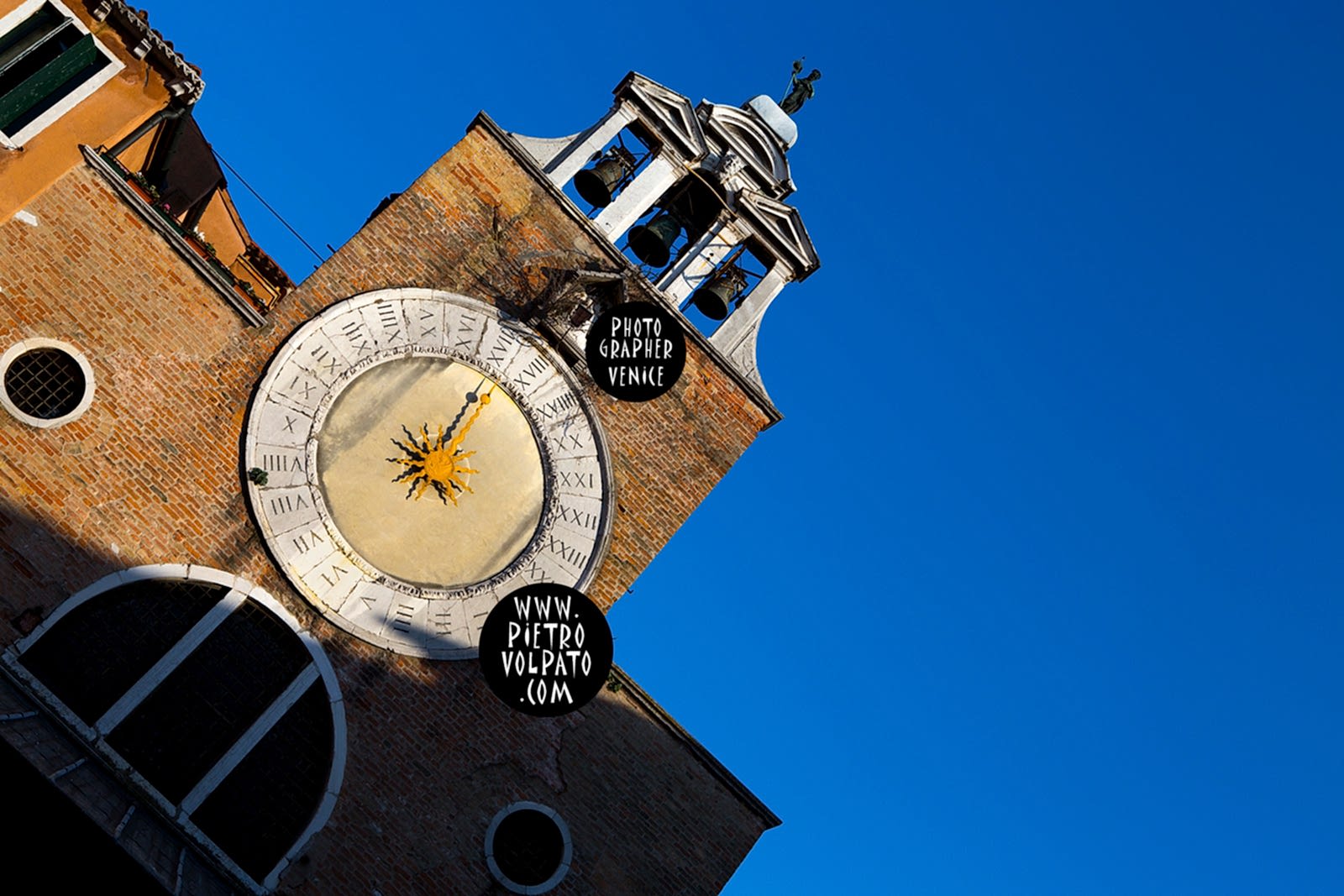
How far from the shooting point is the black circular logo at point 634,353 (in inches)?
646

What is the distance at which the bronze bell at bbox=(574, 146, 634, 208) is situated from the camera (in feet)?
58.7

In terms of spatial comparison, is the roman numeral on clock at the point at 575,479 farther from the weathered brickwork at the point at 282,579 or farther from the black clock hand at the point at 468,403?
the black clock hand at the point at 468,403

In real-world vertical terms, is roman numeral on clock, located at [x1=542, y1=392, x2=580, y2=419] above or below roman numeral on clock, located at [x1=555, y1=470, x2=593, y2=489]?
above

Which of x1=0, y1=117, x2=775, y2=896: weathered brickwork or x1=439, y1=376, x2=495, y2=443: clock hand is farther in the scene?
x1=439, y1=376, x2=495, y2=443: clock hand

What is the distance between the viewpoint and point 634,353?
16.5m

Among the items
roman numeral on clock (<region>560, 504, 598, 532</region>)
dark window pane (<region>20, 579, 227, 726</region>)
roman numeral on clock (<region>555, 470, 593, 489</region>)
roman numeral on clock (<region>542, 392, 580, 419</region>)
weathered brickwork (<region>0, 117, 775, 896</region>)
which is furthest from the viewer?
roman numeral on clock (<region>542, 392, 580, 419</region>)

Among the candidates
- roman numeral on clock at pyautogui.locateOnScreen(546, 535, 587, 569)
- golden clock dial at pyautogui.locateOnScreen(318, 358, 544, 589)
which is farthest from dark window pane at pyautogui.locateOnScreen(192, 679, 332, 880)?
roman numeral on clock at pyautogui.locateOnScreen(546, 535, 587, 569)

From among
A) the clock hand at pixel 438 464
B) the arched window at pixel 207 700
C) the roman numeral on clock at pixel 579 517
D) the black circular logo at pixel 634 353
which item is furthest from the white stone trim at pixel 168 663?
the black circular logo at pixel 634 353

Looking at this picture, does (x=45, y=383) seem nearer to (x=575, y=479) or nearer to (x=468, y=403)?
(x=468, y=403)

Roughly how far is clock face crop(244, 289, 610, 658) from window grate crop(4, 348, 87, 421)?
1.88 meters

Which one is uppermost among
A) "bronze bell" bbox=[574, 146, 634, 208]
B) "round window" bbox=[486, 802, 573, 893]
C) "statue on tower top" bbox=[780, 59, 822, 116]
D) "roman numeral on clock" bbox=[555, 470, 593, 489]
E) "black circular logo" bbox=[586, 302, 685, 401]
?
"statue on tower top" bbox=[780, 59, 822, 116]

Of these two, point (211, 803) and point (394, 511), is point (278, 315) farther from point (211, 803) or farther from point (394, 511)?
point (211, 803)

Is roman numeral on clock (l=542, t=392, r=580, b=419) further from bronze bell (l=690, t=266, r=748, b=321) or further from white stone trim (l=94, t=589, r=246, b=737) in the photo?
white stone trim (l=94, t=589, r=246, b=737)

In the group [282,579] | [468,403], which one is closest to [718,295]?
[468,403]
